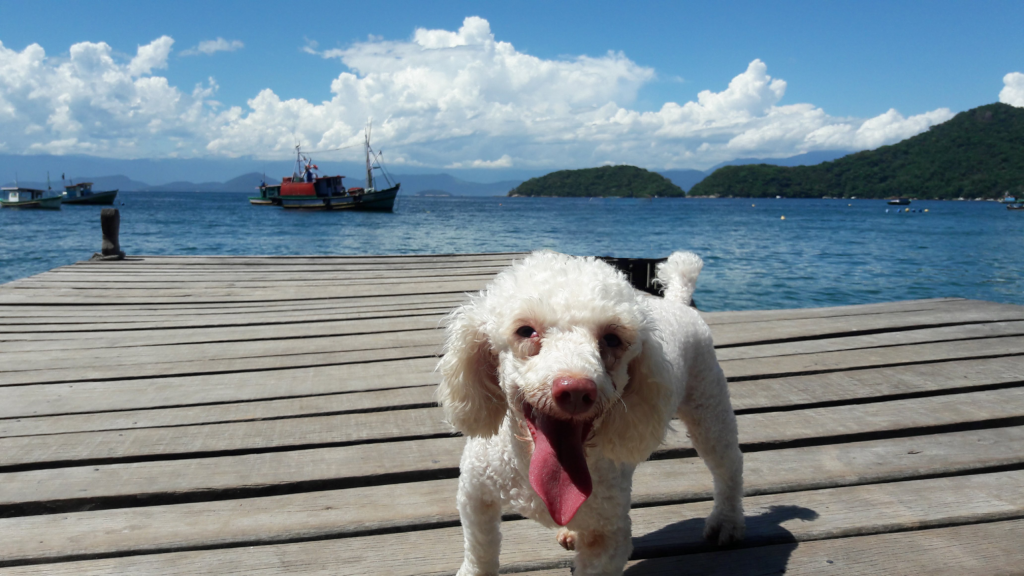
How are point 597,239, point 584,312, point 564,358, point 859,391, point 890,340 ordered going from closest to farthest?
point 564,358 < point 584,312 < point 859,391 < point 890,340 < point 597,239

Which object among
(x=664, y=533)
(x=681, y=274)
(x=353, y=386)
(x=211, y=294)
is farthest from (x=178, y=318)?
(x=664, y=533)

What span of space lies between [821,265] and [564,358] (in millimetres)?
24186

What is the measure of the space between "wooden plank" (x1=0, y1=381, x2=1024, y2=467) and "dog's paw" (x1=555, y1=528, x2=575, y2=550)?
80cm

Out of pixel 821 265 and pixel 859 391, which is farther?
pixel 821 265

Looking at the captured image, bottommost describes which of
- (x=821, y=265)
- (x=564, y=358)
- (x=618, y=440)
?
(x=821, y=265)

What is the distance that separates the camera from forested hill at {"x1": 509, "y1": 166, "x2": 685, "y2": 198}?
443 feet

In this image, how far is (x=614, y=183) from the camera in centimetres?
13512

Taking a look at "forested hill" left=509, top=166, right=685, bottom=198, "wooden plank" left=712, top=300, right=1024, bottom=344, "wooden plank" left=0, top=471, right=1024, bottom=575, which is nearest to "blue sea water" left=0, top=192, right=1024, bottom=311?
"wooden plank" left=712, top=300, right=1024, bottom=344

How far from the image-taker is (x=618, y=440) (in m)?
1.45

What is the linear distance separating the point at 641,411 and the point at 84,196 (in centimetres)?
8448

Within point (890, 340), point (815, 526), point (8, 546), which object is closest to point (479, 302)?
point (815, 526)

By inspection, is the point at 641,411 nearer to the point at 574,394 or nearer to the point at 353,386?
the point at 574,394

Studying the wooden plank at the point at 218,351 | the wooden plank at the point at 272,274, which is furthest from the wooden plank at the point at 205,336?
the wooden plank at the point at 272,274

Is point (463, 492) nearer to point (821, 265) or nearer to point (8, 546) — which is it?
point (8, 546)
